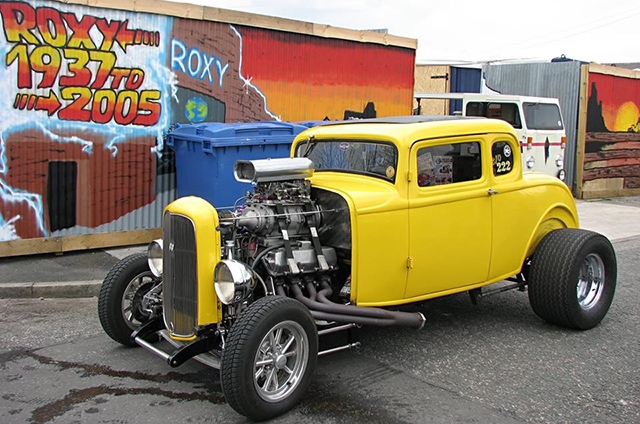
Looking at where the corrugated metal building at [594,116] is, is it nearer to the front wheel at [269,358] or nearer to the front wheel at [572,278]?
the front wheel at [572,278]

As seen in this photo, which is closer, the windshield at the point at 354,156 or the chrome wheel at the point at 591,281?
the windshield at the point at 354,156

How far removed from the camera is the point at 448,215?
18.3 feet

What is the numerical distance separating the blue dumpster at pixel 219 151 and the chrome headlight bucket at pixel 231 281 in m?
3.62

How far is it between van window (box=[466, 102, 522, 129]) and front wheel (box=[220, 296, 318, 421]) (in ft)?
33.9

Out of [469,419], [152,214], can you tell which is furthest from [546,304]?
[152,214]

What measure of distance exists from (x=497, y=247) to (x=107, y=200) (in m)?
5.08

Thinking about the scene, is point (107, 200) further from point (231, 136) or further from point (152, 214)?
point (231, 136)

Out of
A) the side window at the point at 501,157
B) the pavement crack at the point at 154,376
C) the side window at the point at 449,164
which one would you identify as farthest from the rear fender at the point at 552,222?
the pavement crack at the point at 154,376

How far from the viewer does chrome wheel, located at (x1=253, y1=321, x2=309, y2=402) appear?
14.1 feet

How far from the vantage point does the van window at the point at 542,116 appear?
1386 cm

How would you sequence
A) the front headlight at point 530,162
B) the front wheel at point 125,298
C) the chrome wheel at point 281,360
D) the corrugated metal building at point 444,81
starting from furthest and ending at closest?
the corrugated metal building at point 444,81
the front headlight at point 530,162
the front wheel at point 125,298
the chrome wheel at point 281,360

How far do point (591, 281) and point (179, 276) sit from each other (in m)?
3.91

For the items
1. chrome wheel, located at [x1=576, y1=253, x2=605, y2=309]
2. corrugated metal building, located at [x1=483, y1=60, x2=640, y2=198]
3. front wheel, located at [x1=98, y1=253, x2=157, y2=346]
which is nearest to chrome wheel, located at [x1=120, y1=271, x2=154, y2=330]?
front wheel, located at [x1=98, y1=253, x2=157, y2=346]

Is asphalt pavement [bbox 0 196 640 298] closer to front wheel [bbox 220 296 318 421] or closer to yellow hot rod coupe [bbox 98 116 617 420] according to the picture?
yellow hot rod coupe [bbox 98 116 617 420]
